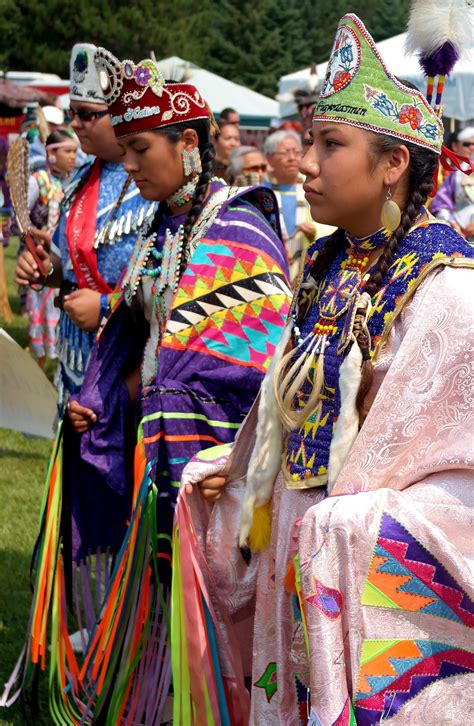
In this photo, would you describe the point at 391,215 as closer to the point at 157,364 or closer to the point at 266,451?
the point at 266,451

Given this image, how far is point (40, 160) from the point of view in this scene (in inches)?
390

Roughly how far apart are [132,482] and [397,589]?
1648mm

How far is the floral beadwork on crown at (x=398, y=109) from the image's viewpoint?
2150 millimetres

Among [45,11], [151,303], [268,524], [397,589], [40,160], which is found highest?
[45,11]

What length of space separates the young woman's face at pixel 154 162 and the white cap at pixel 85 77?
0.77 m

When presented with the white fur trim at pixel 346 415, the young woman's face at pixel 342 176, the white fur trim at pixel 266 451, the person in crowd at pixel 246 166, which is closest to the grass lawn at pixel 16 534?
the white fur trim at pixel 266 451

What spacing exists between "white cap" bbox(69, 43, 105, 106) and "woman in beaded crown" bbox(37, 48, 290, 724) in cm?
48

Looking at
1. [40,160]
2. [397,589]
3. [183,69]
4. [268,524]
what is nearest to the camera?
[397,589]

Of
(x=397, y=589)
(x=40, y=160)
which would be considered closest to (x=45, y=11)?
(x=40, y=160)

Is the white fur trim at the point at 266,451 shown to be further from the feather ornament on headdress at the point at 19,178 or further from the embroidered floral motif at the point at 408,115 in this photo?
the feather ornament on headdress at the point at 19,178

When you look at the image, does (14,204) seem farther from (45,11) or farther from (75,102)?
(45,11)

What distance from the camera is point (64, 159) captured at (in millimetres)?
9453

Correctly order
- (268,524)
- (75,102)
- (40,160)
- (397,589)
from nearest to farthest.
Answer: (397,589)
(268,524)
(75,102)
(40,160)

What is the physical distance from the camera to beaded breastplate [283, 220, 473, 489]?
6.97 feet
